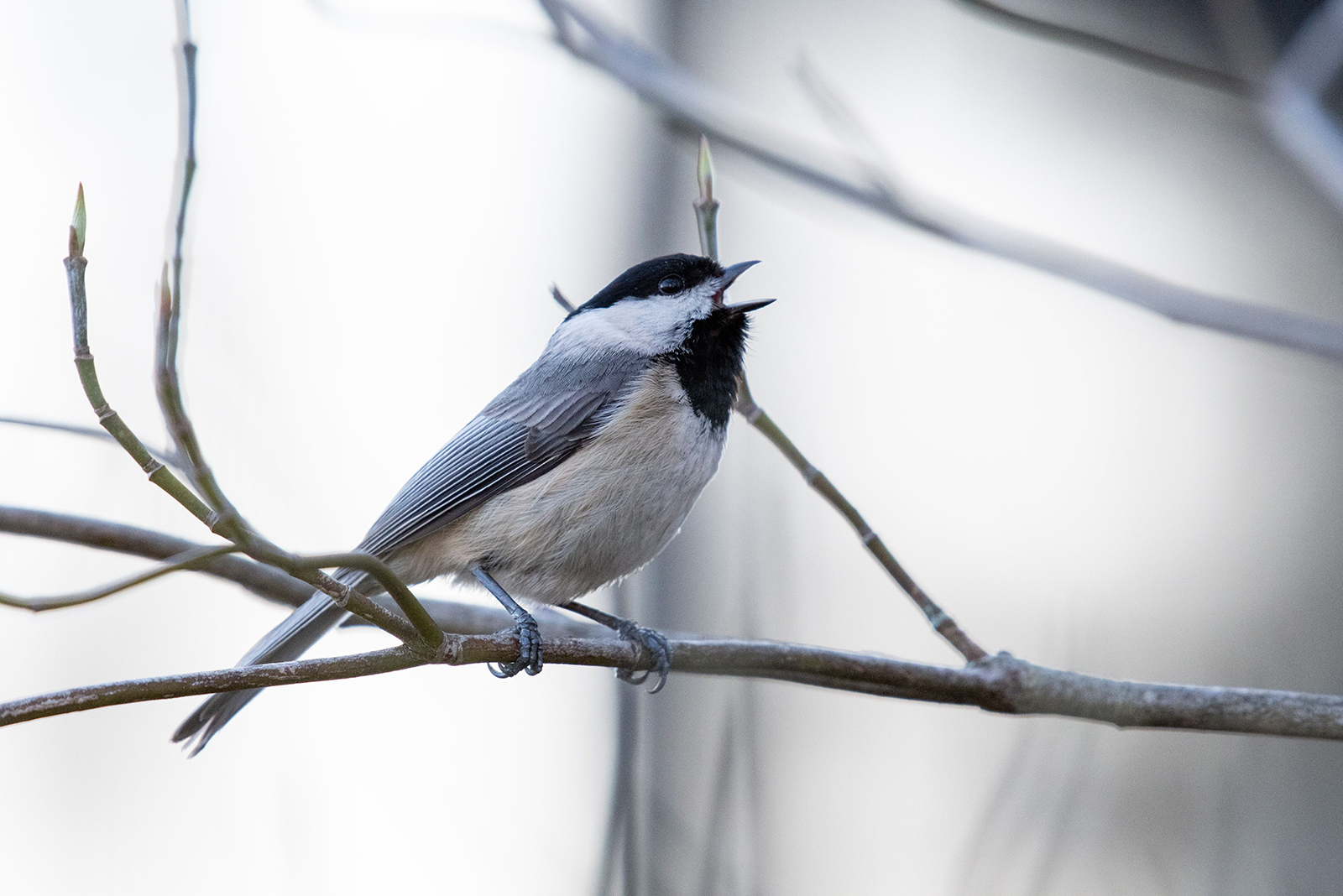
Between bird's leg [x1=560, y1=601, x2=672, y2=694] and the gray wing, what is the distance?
0.30 metres

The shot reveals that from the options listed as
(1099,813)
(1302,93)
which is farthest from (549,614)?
(1302,93)

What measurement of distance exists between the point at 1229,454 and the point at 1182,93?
1.52m

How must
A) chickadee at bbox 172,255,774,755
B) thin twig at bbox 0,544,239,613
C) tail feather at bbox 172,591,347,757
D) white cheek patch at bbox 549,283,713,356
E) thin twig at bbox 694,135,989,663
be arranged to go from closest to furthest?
1. thin twig at bbox 0,544,239,613
2. thin twig at bbox 694,135,989,663
3. tail feather at bbox 172,591,347,757
4. chickadee at bbox 172,255,774,755
5. white cheek patch at bbox 549,283,713,356

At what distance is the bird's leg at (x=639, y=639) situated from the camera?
1.84 metres

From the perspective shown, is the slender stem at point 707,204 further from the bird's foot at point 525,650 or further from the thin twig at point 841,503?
the bird's foot at point 525,650

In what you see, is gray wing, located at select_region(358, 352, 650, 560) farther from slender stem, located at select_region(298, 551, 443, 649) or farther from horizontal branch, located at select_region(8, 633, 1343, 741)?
slender stem, located at select_region(298, 551, 443, 649)

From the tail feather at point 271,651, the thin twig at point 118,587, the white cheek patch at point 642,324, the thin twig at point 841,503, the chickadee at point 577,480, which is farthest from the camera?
the white cheek patch at point 642,324

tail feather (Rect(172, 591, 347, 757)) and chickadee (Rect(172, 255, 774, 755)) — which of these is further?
chickadee (Rect(172, 255, 774, 755))

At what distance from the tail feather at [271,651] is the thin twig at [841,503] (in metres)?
0.73

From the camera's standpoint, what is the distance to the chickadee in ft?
6.54

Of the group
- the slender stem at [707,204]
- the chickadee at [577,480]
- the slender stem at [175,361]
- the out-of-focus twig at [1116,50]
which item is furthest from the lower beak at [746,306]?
the slender stem at [175,361]

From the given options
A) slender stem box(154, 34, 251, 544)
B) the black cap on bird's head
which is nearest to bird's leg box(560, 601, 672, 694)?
the black cap on bird's head

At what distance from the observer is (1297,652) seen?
2969 millimetres

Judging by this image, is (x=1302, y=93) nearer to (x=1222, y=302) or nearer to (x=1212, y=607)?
(x=1222, y=302)
